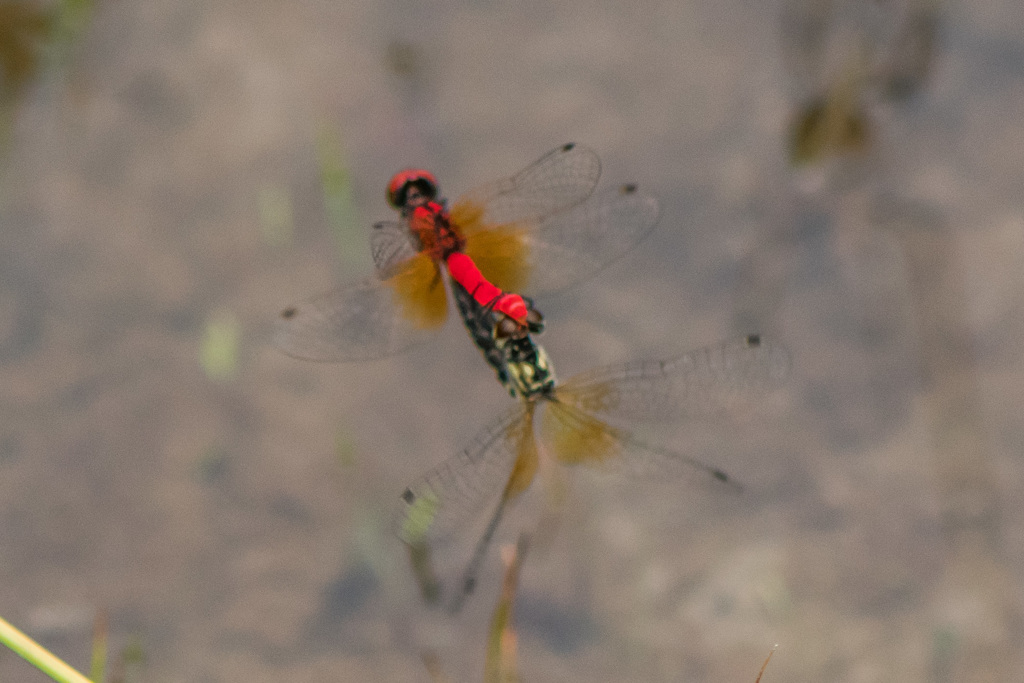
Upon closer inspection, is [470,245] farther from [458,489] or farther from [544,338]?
[458,489]

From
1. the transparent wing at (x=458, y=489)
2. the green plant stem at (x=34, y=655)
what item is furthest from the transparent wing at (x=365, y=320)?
the green plant stem at (x=34, y=655)

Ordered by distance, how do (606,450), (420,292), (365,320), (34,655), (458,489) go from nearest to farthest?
(34,655)
(458,489)
(606,450)
(365,320)
(420,292)

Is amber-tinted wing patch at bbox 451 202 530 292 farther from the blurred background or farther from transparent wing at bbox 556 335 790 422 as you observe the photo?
transparent wing at bbox 556 335 790 422

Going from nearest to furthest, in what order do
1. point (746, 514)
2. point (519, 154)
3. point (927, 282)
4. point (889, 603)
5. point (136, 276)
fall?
point (889, 603) → point (746, 514) → point (927, 282) → point (136, 276) → point (519, 154)

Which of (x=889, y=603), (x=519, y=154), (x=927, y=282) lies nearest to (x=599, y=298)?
(x=519, y=154)

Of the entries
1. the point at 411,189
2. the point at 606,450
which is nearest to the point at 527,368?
the point at 606,450

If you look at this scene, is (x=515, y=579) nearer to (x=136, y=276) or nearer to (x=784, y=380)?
(x=784, y=380)
